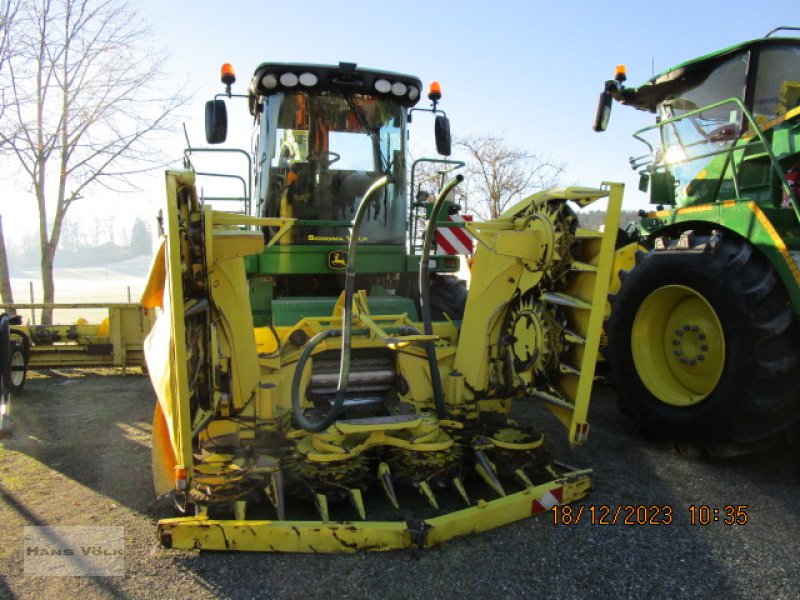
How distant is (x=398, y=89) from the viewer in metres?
4.98

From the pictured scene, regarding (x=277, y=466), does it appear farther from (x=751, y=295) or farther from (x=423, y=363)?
(x=751, y=295)

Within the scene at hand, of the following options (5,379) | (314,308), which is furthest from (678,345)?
(5,379)

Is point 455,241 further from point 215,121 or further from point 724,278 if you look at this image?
point 724,278

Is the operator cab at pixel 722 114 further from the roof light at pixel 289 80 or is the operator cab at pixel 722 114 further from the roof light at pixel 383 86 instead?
the roof light at pixel 289 80

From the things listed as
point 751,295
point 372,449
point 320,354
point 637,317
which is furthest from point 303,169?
point 751,295

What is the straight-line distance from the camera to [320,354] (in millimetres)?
3822

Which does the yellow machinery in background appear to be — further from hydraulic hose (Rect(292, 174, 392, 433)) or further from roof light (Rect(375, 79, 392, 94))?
hydraulic hose (Rect(292, 174, 392, 433))

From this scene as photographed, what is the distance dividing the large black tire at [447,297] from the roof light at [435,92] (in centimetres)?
170

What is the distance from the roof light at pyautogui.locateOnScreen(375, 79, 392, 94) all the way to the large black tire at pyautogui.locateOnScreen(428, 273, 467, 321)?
1892 millimetres

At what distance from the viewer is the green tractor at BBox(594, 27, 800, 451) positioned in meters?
3.54

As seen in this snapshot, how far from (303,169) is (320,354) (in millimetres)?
1806

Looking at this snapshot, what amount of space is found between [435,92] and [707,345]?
3.17 metres
